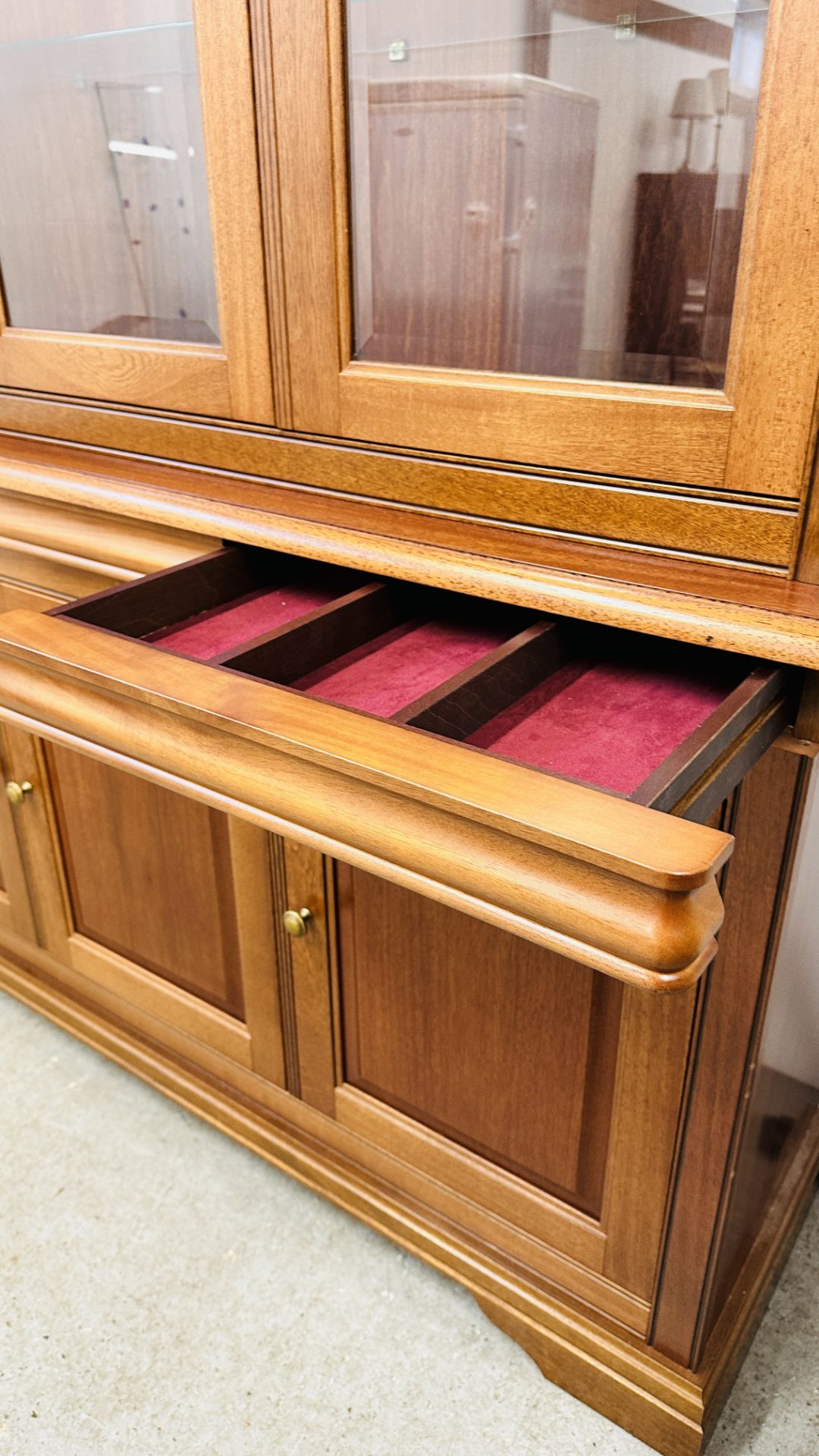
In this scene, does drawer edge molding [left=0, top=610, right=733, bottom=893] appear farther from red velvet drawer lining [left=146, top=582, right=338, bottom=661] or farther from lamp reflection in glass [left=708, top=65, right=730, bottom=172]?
lamp reflection in glass [left=708, top=65, right=730, bottom=172]

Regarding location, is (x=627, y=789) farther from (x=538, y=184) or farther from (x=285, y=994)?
(x=285, y=994)

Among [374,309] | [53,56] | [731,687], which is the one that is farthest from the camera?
[53,56]

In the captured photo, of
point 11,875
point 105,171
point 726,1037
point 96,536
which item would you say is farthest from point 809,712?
point 11,875

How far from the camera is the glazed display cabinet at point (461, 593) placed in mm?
526

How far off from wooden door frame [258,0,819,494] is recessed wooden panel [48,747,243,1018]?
0.36 m

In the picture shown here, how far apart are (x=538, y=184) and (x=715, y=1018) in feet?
1.73

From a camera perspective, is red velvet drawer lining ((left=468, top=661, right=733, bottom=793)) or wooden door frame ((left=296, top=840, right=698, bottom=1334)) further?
wooden door frame ((left=296, top=840, right=698, bottom=1334))

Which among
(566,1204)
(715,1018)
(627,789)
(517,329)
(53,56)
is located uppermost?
(53,56)

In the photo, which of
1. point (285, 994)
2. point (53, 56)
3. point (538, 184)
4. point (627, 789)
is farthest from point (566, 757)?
point (53, 56)

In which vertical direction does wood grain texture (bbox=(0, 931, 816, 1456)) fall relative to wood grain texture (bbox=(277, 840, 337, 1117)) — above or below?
below

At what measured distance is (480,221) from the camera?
0.67 m

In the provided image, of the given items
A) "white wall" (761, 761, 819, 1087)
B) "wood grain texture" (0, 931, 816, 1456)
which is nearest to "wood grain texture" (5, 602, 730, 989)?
"white wall" (761, 761, 819, 1087)

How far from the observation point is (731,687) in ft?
2.02

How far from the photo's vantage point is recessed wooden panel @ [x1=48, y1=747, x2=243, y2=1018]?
921 mm
